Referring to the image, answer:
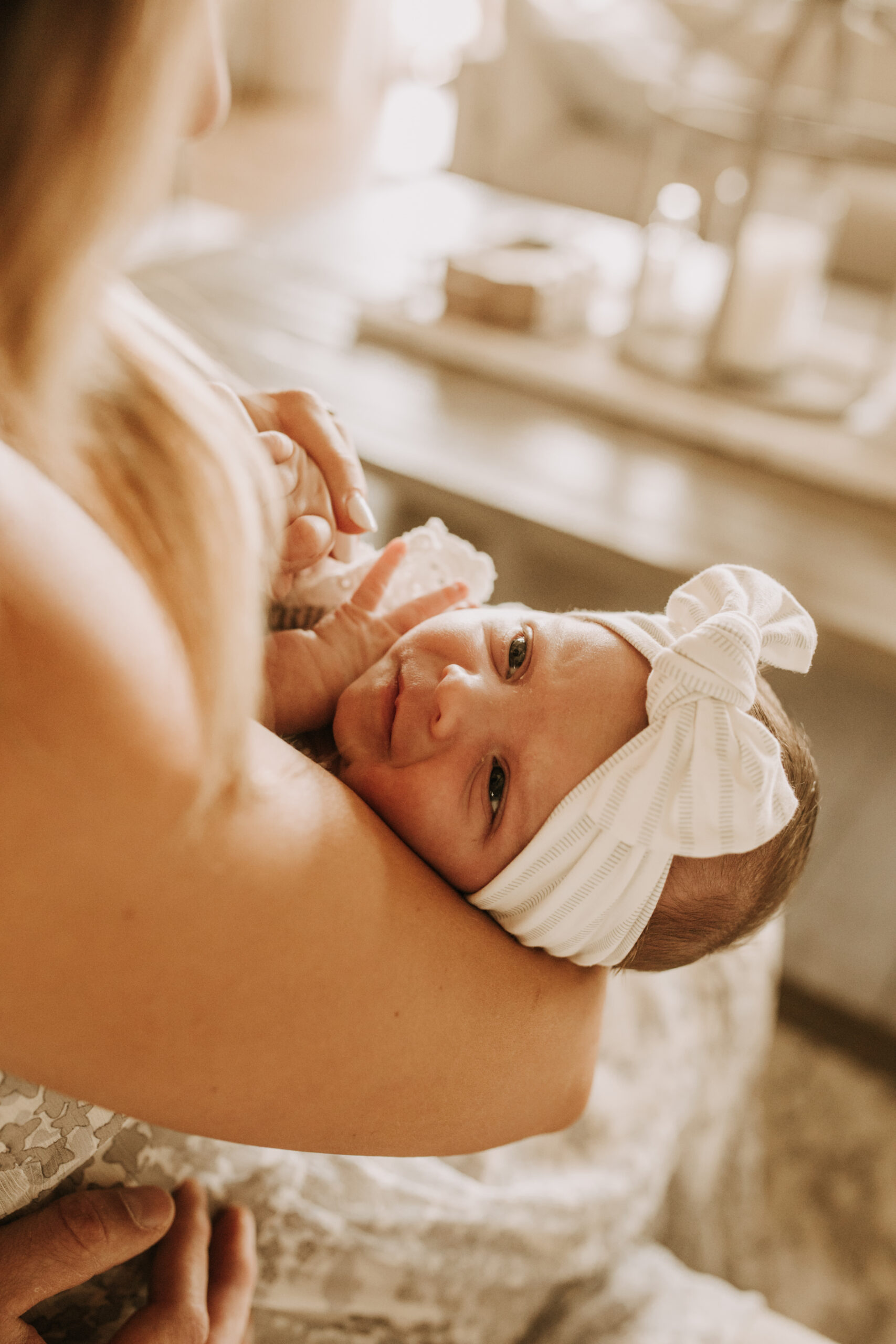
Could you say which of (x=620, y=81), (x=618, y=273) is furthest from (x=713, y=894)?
(x=620, y=81)

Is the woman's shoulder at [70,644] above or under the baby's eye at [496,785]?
above

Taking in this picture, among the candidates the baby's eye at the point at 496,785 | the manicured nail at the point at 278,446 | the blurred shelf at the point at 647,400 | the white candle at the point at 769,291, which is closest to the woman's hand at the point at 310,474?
the manicured nail at the point at 278,446

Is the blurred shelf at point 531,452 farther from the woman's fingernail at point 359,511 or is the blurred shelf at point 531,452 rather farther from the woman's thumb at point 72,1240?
the woman's thumb at point 72,1240

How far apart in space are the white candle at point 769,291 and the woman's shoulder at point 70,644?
137 cm

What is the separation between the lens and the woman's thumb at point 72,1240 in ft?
2.22

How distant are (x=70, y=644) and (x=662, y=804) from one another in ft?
1.53

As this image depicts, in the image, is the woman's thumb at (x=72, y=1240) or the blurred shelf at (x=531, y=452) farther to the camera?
the blurred shelf at (x=531, y=452)

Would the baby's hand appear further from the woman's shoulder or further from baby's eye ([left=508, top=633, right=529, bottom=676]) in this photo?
the woman's shoulder

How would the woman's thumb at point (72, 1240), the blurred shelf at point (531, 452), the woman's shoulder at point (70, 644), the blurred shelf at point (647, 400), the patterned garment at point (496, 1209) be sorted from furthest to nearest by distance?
the blurred shelf at point (647, 400)
the blurred shelf at point (531, 452)
the patterned garment at point (496, 1209)
the woman's thumb at point (72, 1240)
the woman's shoulder at point (70, 644)

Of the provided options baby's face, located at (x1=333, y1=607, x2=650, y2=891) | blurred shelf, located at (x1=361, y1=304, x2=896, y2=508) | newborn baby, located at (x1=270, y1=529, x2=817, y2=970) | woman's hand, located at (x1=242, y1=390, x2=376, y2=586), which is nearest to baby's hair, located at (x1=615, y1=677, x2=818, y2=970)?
newborn baby, located at (x1=270, y1=529, x2=817, y2=970)

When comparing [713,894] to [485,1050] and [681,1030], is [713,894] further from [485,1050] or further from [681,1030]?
[681,1030]

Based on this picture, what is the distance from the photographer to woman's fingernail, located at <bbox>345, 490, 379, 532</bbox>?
88 cm

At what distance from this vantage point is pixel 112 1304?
806mm

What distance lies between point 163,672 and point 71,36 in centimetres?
30
